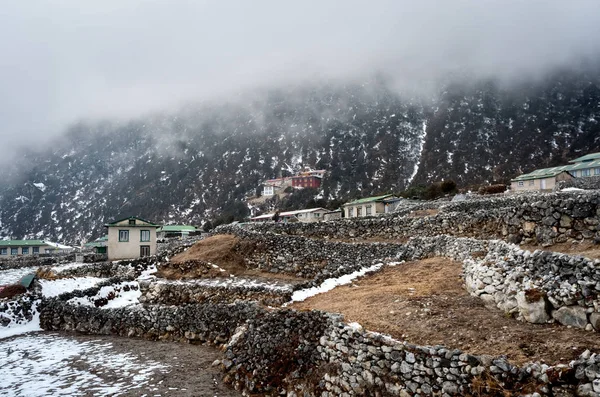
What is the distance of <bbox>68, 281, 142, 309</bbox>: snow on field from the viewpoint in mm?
23578

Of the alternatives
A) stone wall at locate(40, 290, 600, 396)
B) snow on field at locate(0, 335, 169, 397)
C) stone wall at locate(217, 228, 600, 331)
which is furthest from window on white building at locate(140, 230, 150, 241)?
stone wall at locate(217, 228, 600, 331)

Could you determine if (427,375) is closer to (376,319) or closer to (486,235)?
(376,319)

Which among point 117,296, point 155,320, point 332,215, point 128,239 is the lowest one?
point 155,320

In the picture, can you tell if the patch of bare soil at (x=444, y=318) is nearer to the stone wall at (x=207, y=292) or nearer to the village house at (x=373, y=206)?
the stone wall at (x=207, y=292)

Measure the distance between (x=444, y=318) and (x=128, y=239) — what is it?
1750 inches

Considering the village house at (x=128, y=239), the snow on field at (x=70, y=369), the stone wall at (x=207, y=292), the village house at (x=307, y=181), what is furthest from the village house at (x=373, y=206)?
the village house at (x=307, y=181)

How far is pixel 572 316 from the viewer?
8.02 metres

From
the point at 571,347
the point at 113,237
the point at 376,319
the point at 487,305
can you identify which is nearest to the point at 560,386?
the point at 571,347

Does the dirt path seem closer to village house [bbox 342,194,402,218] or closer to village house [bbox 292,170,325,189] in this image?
village house [bbox 342,194,402,218]

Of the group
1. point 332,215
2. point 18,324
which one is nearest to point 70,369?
point 18,324

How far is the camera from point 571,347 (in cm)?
709

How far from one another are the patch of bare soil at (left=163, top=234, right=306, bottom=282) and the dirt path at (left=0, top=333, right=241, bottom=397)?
7193 millimetres

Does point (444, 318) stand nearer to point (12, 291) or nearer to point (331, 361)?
point (331, 361)

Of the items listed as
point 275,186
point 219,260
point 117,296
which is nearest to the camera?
point 117,296
